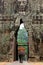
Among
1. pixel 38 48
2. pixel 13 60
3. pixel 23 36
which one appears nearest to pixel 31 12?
pixel 38 48

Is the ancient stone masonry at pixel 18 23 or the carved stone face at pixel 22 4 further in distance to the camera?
the carved stone face at pixel 22 4

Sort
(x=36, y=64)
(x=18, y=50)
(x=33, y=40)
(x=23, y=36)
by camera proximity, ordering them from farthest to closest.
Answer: (x=23, y=36) < (x=18, y=50) < (x=33, y=40) < (x=36, y=64)

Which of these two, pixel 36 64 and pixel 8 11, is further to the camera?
pixel 8 11

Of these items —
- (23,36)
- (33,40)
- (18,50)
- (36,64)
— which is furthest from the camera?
(23,36)

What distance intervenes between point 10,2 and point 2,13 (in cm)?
69

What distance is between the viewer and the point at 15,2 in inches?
453

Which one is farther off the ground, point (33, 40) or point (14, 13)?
point (14, 13)

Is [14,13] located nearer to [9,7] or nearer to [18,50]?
[9,7]

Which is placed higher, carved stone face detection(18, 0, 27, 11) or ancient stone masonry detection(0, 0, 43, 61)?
carved stone face detection(18, 0, 27, 11)

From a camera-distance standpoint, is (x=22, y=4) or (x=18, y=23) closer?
(x=18, y=23)

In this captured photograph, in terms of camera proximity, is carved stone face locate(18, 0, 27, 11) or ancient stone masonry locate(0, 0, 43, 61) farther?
carved stone face locate(18, 0, 27, 11)

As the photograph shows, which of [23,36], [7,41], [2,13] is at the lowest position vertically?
[23,36]

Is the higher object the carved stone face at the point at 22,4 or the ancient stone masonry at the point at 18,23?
the carved stone face at the point at 22,4

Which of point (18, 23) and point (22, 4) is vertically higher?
point (22, 4)
